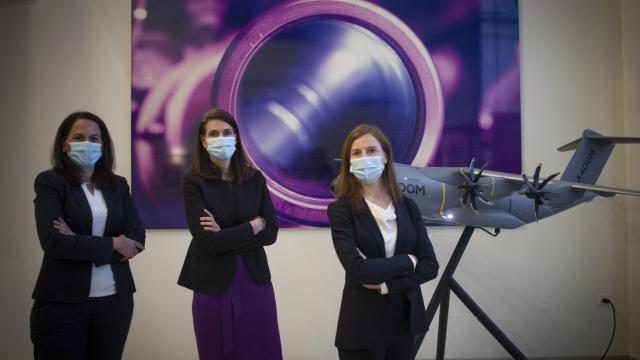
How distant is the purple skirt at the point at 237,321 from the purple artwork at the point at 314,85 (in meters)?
1.61

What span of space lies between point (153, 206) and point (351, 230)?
7.84ft

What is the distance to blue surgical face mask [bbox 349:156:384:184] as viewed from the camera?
7.31ft

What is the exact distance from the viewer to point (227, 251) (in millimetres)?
2293

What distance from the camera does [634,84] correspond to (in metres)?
4.07

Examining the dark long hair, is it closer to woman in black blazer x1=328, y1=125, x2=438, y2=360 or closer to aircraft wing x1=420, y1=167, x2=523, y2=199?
woman in black blazer x1=328, y1=125, x2=438, y2=360

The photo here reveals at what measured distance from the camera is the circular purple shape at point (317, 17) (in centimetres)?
394

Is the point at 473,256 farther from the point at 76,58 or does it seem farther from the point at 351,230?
the point at 76,58

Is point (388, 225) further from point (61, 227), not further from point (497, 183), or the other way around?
point (61, 227)

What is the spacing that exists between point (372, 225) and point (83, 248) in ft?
4.57

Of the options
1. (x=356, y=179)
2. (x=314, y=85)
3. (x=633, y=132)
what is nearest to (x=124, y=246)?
(x=356, y=179)

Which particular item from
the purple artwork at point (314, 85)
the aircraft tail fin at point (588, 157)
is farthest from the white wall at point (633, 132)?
the purple artwork at point (314, 85)

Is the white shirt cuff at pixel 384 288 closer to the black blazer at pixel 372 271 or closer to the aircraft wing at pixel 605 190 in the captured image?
the black blazer at pixel 372 271

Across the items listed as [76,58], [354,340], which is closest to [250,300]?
[354,340]

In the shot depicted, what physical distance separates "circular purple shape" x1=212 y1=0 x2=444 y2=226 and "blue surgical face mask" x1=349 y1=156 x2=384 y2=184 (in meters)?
1.74
